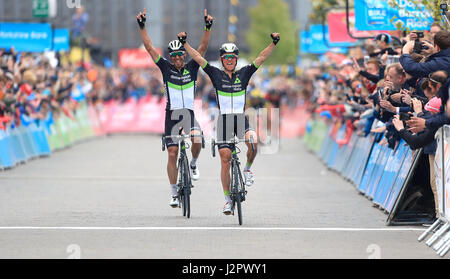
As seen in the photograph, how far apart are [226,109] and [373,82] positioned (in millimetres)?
4328

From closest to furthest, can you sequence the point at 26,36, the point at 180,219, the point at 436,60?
the point at 436,60
the point at 180,219
the point at 26,36

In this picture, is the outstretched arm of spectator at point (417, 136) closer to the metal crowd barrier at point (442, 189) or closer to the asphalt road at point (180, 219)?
the metal crowd barrier at point (442, 189)

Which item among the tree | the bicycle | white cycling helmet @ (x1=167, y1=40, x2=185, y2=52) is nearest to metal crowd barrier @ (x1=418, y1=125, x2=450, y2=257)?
the bicycle

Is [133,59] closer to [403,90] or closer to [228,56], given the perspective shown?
[228,56]

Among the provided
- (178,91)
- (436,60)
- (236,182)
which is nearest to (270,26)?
(178,91)

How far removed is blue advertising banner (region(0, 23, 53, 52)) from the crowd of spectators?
7.33m

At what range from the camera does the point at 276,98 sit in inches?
1415

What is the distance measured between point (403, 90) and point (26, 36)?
14017 mm

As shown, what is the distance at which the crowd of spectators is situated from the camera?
425 inches

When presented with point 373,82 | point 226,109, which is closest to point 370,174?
point 373,82

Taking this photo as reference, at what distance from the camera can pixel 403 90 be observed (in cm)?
1190

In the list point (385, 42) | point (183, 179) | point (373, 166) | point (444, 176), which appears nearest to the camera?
point (444, 176)

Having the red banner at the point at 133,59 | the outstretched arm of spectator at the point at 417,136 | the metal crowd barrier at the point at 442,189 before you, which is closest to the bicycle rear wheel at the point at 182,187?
the outstretched arm of spectator at the point at 417,136

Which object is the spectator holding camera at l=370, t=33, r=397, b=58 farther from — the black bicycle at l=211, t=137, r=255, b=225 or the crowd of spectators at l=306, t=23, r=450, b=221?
the black bicycle at l=211, t=137, r=255, b=225
